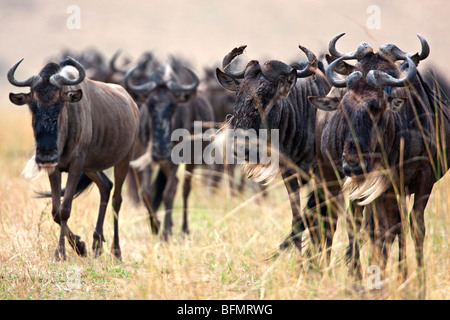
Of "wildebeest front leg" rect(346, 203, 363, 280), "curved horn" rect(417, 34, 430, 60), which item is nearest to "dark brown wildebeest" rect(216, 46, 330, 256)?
"wildebeest front leg" rect(346, 203, 363, 280)

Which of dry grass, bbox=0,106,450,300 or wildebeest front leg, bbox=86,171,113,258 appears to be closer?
dry grass, bbox=0,106,450,300

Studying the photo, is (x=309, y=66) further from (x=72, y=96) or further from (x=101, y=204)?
(x=101, y=204)

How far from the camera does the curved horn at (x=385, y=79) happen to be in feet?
14.5

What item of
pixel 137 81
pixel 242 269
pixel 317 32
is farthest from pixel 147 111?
pixel 317 32

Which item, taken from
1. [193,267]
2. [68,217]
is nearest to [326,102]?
[193,267]

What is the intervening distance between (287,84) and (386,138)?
1.12 m

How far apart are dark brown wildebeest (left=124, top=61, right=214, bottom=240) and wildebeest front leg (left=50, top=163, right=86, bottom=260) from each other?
2385 millimetres

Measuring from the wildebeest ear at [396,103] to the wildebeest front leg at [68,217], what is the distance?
2988 mm

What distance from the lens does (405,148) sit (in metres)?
4.65

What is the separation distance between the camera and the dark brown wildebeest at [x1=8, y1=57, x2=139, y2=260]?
5.82m

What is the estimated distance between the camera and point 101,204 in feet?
22.8

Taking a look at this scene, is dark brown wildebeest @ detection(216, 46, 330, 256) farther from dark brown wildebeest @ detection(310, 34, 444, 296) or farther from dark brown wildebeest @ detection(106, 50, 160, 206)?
dark brown wildebeest @ detection(106, 50, 160, 206)

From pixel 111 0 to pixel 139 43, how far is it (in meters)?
13.6

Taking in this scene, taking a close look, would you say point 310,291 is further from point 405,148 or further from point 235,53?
point 235,53
